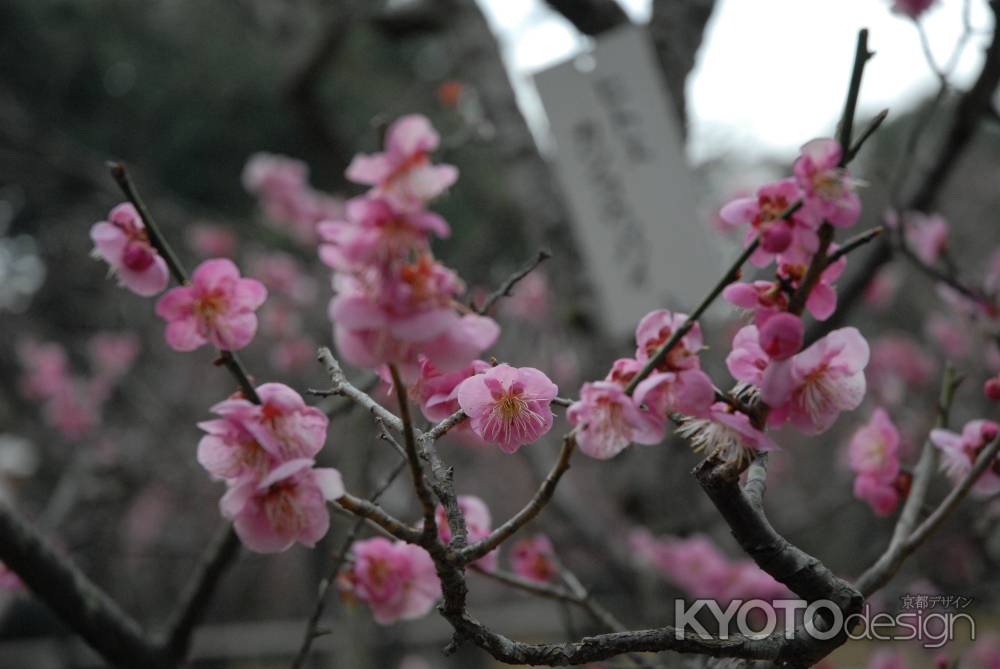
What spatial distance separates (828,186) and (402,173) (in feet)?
0.85

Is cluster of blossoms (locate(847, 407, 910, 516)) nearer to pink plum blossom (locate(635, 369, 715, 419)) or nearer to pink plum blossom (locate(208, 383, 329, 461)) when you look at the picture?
pink plum blossom (locate(635, 369, 715, 419))

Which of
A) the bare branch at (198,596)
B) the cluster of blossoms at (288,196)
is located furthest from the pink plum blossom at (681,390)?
the cluster of blossoms at (288,196)

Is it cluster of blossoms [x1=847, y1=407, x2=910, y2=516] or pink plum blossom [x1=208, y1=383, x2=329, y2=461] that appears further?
cluster of blossoms [x1=847, y1=407, x2=910, y2=516]

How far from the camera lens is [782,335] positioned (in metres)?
0.48

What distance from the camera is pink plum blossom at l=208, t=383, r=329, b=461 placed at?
49 centimetres

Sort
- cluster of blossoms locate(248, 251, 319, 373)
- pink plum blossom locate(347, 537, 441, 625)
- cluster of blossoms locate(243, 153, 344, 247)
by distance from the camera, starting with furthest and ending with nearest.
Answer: cluster of blossoms locate(248, 251, 319, 373)
cluster of blossoms locate(243, 153, 344, 247)
pink plum blossom locate(347, 537, 441, 625)

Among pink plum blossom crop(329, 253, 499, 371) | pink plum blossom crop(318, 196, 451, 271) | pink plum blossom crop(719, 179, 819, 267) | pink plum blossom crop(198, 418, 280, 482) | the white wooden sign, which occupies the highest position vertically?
the white wooden sign

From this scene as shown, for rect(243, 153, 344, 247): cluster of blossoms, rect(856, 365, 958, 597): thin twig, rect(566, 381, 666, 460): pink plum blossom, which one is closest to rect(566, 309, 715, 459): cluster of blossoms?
rect(566, 381, 666, 460): pink plum blossom

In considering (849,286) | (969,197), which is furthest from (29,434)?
(969,197)

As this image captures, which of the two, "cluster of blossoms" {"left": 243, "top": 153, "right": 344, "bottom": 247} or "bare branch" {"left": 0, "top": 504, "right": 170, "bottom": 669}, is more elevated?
"cluster of blossoms" {"left": 243, "top": 153, "right": 344, "bottom": 247}

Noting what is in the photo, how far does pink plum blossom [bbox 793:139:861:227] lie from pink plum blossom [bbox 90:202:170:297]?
44cm

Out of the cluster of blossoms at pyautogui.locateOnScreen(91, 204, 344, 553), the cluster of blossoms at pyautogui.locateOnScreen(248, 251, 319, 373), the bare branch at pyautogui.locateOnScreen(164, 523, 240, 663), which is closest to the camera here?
the cluster of blossoms at pyautogui.locateOnScreen(91, 204, 344, 553)

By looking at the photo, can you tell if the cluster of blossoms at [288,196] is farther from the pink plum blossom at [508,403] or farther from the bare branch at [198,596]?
the pink plum blossom at [508,403]

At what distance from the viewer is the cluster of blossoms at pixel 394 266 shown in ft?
1.29
